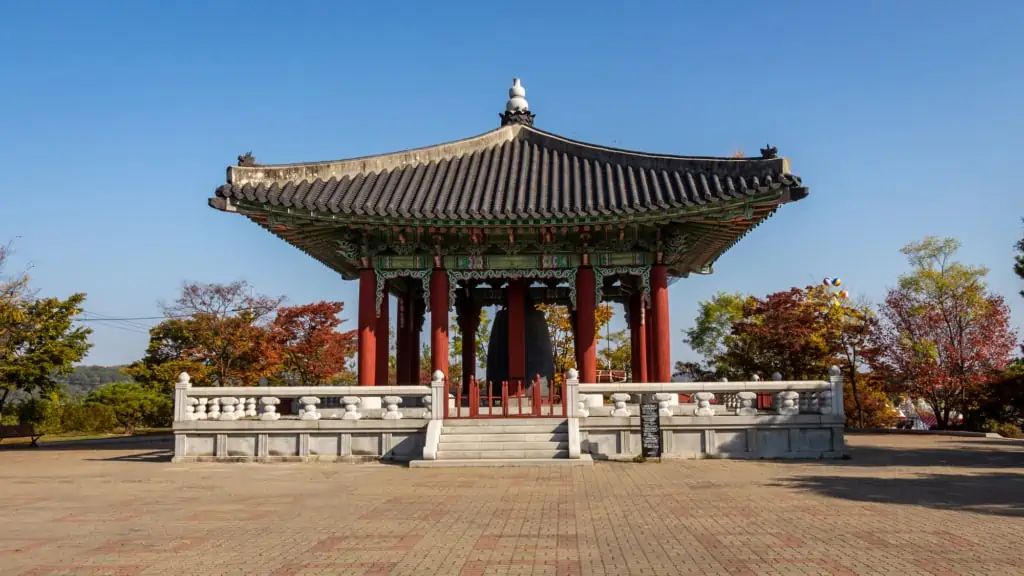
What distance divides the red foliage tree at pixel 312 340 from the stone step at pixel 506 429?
23896 millimetres

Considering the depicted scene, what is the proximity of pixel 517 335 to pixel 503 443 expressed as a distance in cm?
538

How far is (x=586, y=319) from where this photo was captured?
22172mm

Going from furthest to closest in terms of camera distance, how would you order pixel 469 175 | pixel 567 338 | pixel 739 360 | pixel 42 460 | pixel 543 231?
pixel 567 338 < pixel 739 360 < pixel 469 175 < pixel 543 231 < pixel 42 460

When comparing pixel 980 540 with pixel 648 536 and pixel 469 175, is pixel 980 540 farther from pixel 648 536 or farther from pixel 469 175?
pixel 469 175

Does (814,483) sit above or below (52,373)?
below

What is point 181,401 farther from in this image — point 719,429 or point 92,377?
point 92,377

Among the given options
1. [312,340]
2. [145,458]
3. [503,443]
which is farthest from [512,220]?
[312,340]

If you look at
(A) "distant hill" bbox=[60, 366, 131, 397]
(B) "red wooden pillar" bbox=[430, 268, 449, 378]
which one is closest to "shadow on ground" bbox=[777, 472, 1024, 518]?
(B) "red wooden pillar" bbox=[430, 268, 449, 378]

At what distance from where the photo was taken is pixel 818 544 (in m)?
8.09

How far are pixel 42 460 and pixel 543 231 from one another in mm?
14589

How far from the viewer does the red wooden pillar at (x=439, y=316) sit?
2181 centimetres

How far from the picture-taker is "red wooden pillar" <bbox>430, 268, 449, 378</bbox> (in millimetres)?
21812

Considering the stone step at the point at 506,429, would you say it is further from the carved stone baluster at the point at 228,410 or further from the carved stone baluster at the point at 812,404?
the carved stone baluster at the point at 812,404

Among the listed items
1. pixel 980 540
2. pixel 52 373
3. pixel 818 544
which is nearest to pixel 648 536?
pixel 818 544
